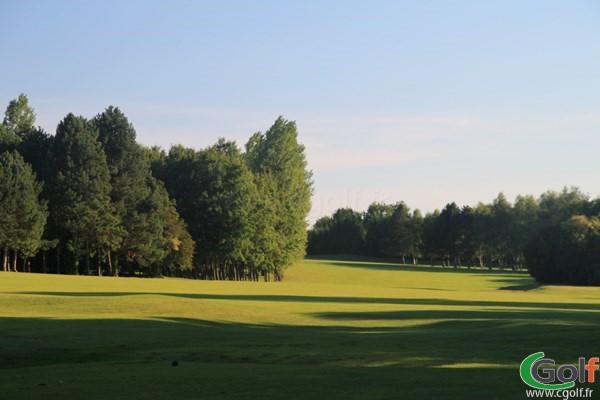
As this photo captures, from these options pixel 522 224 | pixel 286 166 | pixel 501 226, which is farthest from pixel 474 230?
pixel 286 166

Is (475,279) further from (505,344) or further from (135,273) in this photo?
(505,344)

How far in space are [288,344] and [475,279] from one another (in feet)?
330

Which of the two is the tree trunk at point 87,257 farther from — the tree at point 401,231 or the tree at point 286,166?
the tree at point 401,231

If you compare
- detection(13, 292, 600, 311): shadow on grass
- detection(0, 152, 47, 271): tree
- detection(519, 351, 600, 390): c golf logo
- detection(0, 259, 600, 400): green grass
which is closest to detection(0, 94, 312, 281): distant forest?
detection(0, 152, 47, 271): tree

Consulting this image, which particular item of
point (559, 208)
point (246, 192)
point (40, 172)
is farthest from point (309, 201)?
point (559, 208)

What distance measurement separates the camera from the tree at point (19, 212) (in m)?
83.9

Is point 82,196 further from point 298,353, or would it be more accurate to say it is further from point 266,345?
point 298,353

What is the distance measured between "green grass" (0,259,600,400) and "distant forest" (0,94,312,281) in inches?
1247

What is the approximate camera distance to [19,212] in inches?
3332

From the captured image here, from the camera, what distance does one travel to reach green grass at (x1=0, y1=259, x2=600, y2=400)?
18922 millimetres

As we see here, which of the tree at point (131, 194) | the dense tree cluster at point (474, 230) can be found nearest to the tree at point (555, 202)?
the dense tree cluster at point (474, 230)

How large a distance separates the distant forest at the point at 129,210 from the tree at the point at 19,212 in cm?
10

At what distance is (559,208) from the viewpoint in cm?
16525

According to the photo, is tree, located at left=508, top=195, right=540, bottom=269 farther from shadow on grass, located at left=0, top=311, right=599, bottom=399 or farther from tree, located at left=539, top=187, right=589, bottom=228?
shadow on grass, located at left=0, top=311, right=599, bottom=399
